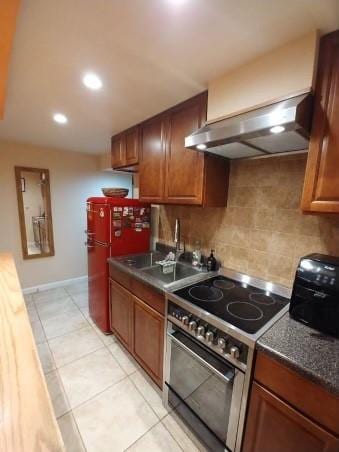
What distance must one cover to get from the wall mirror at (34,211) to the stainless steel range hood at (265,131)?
2.88 metres

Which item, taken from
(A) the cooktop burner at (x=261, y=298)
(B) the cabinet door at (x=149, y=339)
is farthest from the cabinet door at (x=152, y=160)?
(A) the cooktop burner at (x=261, y=298)

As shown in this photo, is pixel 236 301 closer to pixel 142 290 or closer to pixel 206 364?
pixel 206 364

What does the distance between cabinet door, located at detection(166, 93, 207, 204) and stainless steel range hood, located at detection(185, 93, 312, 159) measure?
174mm

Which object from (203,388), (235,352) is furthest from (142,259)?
(235,352)

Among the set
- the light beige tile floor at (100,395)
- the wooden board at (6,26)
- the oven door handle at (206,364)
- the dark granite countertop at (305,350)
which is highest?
the wooden board at (6,26)

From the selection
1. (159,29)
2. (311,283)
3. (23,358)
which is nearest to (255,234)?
(311,283)

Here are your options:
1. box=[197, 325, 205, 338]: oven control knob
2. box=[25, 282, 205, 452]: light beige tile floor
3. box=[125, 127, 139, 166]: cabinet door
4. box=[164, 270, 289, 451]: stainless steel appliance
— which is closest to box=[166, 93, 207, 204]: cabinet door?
box=[125, 127, 139, 166]: cabinet door

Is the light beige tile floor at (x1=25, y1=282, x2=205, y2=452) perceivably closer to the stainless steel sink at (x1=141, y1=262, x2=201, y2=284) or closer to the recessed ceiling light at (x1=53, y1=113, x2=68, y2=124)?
the stainless steel sink at (x1=141, y1=262, x2=201, y2=284)

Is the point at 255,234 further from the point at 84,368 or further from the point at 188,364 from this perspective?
the point at 84,368

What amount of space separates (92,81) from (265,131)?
1149 mm

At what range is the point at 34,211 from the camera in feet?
10.5

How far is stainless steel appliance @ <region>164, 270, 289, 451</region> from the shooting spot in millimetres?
1034

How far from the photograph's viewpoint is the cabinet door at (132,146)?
6.87 feet

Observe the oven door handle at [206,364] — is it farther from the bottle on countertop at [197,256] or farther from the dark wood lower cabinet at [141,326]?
the bottle on countertop at [197,256]
